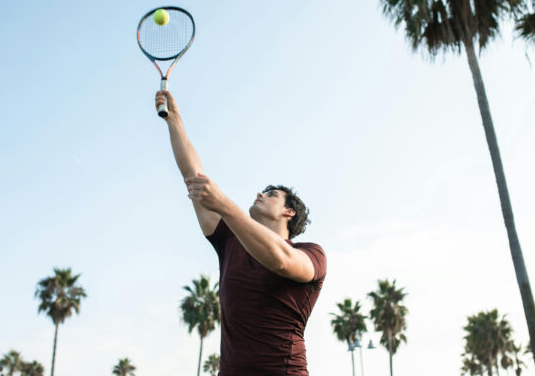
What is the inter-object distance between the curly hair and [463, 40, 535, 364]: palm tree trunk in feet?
24.7

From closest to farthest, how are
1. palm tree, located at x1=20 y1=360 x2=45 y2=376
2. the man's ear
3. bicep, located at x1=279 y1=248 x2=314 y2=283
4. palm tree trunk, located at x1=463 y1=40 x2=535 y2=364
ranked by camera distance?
bicep, located at x1=279 y1=248 x2=314 y2=283 → the man's ear → palm tree trunk, located at x1=463 y1=40 x2=535 y2=364 → palm tree, located at x1=20 y1=360 x2=45 y2=376

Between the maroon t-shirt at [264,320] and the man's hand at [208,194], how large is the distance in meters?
0.88

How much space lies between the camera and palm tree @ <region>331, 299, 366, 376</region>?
43250 millimetres

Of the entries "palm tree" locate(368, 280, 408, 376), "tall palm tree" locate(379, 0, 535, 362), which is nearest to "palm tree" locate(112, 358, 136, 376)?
"palm tree" locate(368, 280, 408, 376)

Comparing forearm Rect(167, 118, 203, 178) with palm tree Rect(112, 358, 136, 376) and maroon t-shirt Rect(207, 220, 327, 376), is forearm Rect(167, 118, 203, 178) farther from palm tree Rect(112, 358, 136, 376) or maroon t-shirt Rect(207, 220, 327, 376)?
palm tree Rect(112, 358, 136, 376)

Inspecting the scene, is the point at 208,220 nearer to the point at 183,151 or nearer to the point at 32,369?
the point at 183,151

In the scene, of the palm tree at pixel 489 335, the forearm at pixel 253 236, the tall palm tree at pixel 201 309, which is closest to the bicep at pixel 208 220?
the forearm at pixel 253 236

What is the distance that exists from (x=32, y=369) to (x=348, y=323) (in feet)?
135

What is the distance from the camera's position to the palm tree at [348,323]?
43.2m

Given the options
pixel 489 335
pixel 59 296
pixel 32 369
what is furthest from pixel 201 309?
pixel 32 369

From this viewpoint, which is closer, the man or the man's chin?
the man

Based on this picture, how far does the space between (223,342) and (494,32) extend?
43.8 feet

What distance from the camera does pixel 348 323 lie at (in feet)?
143

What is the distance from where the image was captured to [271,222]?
3.65m
